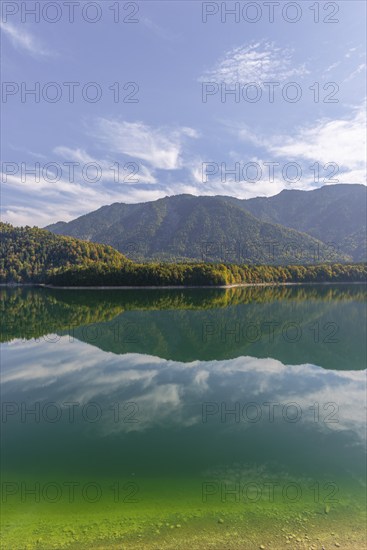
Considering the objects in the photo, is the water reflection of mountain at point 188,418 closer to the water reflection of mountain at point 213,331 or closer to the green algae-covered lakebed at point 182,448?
the green algae-covered lakebed at point 182,448

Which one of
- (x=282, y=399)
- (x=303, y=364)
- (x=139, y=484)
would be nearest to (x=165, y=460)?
(x=139, y=484)

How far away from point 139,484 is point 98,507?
192cm

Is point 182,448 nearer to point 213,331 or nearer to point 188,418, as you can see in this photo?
point 188,418

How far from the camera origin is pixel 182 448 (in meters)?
16.6

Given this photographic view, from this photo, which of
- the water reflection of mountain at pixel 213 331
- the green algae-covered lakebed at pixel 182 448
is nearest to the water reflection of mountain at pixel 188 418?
the green algae-covered lakebed at pixel 182 448

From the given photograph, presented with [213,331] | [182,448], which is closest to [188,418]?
[182,448]

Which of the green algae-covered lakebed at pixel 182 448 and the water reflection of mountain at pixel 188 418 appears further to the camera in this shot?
the water reflection of mountain at pixel 188 418

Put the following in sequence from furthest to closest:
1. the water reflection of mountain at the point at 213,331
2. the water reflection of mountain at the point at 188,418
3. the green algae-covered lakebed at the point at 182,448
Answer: the water reflection of mountain at the point at 213,331 → the water reflection of mountain at the point at 188,418 → the green algae-covered lakebed at the point at 182,448

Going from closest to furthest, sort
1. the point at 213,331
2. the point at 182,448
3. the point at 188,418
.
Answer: the point at 182,448 → the point at 188,418 → the point at 213,331

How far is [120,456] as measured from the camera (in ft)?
52.2

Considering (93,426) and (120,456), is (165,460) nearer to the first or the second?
(120,456)

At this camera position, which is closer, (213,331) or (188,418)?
(188,418)

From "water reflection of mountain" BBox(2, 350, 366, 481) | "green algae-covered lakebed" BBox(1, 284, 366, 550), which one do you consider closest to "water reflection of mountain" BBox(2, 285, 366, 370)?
"green algae-covered lakebed" BBox(1, 284, 366, 550)

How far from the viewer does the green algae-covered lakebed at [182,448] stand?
1111 cm
